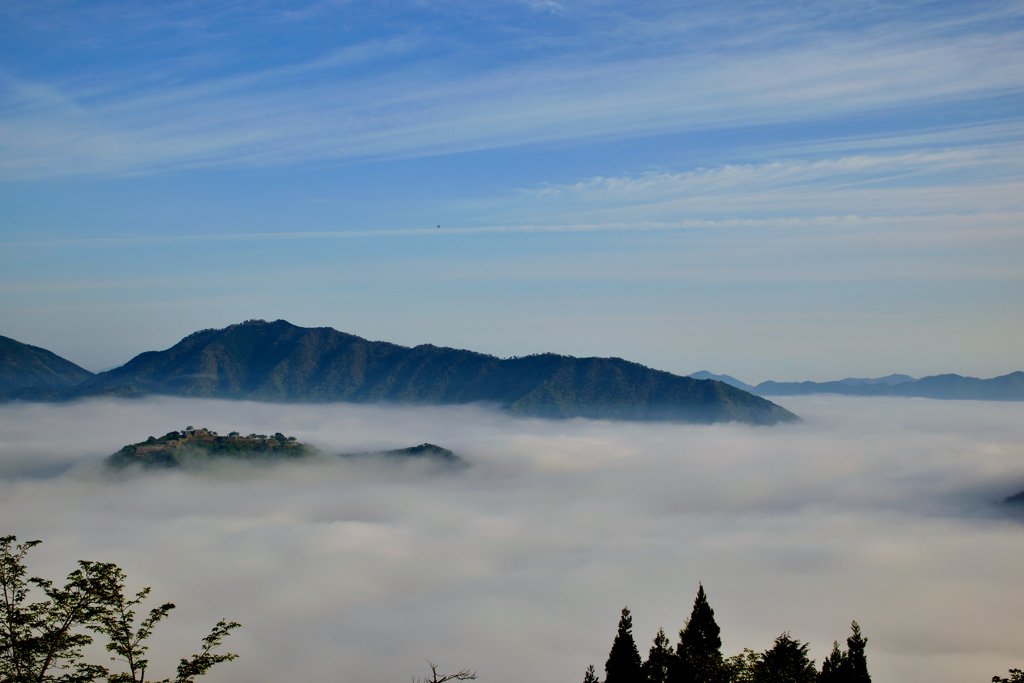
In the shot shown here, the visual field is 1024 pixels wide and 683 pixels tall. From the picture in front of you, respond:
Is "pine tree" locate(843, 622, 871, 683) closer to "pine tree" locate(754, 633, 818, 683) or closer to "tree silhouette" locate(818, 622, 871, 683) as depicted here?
"tree silhouette" locate(818, 622, 871, 683)

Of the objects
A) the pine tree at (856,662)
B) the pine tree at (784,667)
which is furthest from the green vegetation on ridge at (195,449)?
the pine tree at (784,667)

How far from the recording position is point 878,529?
181 metres

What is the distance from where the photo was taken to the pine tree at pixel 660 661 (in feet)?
173

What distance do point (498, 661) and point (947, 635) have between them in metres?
68.4

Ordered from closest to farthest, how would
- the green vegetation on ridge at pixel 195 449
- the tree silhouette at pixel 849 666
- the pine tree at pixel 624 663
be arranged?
the tree silhouette at pixel 849 666, the pine tree at pixel 624 663, the green vegetation on ridge at pixel 195 449

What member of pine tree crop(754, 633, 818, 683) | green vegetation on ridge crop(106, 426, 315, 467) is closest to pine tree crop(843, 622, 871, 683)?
pine tree crop(754, 633, 818, 683)

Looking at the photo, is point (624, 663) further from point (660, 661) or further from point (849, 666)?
point (849, 666)

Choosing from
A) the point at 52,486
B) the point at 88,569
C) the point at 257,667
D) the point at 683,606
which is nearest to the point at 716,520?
the point at 683,606

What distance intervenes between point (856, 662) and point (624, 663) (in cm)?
1631

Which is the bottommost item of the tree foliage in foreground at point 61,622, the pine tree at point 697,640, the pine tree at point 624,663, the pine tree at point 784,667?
the pine tree at point 624,663

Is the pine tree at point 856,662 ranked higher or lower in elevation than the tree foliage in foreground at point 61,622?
lower

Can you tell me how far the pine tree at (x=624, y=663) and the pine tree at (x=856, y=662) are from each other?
14382 mm

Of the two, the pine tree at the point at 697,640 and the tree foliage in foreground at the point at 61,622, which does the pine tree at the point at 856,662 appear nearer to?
the pine tree at the point at 697,640

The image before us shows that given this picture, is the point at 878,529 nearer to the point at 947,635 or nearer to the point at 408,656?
the point at 947,635
